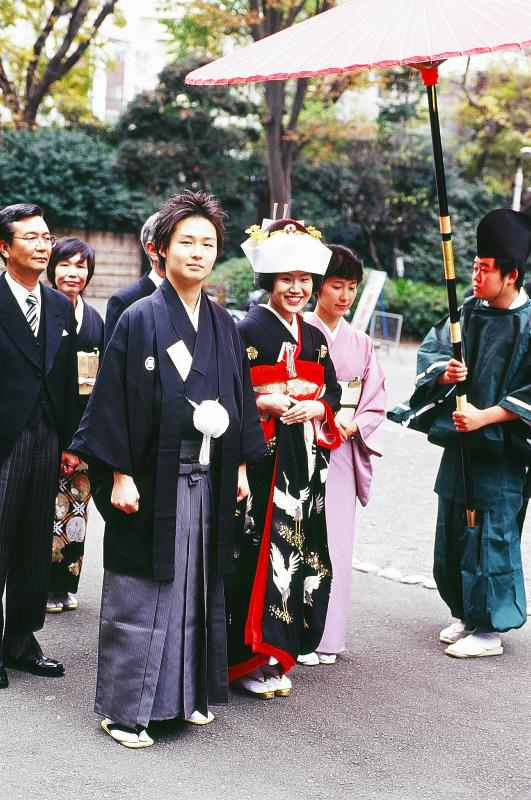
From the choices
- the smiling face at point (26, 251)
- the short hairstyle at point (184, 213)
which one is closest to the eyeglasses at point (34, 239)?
the smiling face at point (26, 251)

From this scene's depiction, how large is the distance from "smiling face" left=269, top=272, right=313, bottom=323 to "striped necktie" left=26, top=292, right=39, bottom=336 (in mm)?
1021

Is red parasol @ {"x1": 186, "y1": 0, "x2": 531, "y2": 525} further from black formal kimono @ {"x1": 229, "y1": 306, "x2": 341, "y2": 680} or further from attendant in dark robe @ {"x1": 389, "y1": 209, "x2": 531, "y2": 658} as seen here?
black formal kimono @ {"x1": 229, "y1": 306, "x2": 341, "y2": 680}

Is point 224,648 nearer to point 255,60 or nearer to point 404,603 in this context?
point 404,603

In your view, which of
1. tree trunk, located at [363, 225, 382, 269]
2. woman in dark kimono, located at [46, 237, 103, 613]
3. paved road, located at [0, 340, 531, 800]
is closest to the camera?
paved road, located at [0, 340, 531, 800]

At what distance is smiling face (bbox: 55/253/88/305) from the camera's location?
4914 mm

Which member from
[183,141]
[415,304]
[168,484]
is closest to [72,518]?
[168,484]

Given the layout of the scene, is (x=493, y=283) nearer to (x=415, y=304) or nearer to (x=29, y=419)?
(x=29, y=419)

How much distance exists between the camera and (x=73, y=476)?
5039 millimetres

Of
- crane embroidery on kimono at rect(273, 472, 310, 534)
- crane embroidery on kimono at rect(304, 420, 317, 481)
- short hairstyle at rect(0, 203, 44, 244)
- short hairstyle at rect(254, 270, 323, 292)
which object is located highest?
short hairstyle at rect(0, 203, 44, 244)

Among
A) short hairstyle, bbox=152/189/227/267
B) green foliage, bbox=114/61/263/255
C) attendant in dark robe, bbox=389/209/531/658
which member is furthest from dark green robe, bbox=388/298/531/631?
green foliage, bbox=114/61/263/255

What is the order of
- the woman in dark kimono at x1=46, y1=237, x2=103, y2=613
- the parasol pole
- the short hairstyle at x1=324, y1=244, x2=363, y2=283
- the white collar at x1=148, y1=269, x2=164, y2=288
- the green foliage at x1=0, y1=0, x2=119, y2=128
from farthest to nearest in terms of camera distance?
the green foliage at x1=0, y1=0, x2=119, y2=128, the woman in dark kimono at x1=46, y1=237, x2=103, y2=613, the white collar at x1=148, y1=269, x2=164, y2=288, the short hairstyle at x1=324, y1=244, x2=363, y2=283, the parasol pole

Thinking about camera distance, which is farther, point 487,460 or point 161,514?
point 487,460

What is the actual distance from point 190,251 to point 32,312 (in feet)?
3.14

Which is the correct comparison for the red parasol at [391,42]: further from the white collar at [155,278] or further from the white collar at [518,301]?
the white collar at [155,278]
